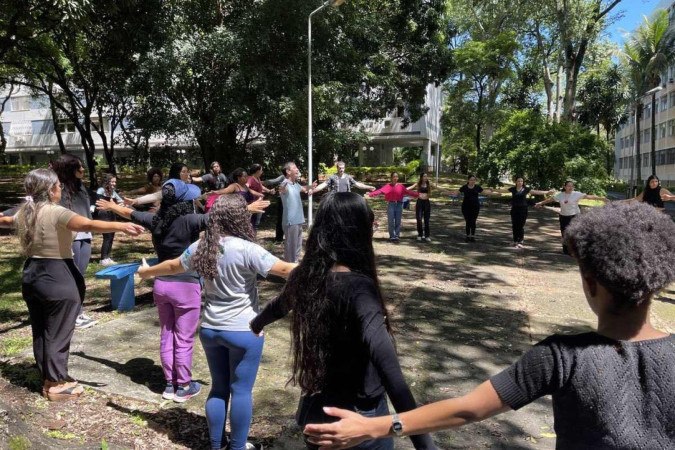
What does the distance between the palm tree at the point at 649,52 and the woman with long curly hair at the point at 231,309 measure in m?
37.9

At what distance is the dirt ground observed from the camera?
12.5 feet

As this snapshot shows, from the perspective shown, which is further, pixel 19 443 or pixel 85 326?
pixel 85 326

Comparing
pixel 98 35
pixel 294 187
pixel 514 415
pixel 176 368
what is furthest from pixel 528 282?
pixel 98 35

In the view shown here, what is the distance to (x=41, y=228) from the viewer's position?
13.5 feet

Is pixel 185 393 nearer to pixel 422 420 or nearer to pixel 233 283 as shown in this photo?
pixel 233 283

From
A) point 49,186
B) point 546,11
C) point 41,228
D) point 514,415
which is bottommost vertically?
point 514,415

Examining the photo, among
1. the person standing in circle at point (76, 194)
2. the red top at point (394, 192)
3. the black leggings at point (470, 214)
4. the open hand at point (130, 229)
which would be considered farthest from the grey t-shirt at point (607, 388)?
the black leggings at point (470, 214)

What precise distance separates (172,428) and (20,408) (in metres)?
1.16

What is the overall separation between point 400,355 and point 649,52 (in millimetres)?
38401

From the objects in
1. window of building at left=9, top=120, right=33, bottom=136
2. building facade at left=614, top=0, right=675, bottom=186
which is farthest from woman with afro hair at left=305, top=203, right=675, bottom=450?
window of building at left=9, top=120, right=33, bottom=136

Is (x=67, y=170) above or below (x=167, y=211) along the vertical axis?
above

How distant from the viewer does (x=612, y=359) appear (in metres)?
1.44

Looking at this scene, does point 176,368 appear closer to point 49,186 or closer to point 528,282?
point 49,186

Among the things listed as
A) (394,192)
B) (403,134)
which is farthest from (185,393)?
(403,134)
